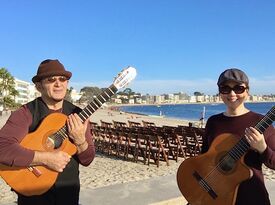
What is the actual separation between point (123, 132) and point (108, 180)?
355 cm

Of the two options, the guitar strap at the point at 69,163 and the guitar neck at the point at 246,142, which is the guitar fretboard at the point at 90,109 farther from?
the guitar neck at the point at 246,142

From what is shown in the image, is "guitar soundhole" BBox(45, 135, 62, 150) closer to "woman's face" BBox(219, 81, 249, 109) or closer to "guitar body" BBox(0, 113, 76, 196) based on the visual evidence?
"guitar body" BBox(0, 113, 76, 196)

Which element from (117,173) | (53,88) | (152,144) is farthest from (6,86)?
(53,88)

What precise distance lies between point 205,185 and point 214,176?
11cm

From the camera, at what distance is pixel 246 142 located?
279cm

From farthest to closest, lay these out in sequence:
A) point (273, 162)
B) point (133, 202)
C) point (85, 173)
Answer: point (85, 173) → point (133, 202) → point (273, 162)

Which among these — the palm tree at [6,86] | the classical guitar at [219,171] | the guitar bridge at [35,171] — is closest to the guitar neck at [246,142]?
the classical guitar at [219,171]

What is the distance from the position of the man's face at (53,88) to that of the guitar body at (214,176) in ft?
3.89

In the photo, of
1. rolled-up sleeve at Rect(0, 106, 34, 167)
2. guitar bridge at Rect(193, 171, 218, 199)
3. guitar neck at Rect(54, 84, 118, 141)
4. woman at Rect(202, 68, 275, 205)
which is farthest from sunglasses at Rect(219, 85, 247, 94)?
rolled-up sleeve at Rect(0, 106, 34, 167)

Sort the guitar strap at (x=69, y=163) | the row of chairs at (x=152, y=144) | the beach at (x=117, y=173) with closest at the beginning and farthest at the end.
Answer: the guitar strap at (x=69, y=163)
the beach at (x=117, y=173)
the row of chairs at (x=152, y=144)

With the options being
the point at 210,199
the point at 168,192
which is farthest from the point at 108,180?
the point at 210,199

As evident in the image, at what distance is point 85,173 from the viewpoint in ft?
31.9

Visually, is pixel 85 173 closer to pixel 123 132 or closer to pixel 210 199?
pixel 123 132

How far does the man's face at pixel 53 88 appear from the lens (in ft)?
9.31
